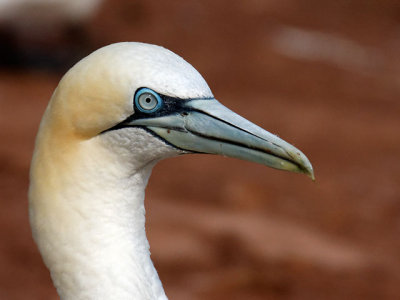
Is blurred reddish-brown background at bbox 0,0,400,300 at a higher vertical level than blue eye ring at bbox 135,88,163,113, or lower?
higher

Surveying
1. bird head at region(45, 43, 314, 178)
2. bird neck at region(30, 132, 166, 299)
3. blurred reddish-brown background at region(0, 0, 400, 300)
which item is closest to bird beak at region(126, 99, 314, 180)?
bird head at region(45, 43, 314, 178)

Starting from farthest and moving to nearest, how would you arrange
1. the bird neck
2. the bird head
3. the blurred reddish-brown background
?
the blurred reddish-brown background, the bird neck, the bird head

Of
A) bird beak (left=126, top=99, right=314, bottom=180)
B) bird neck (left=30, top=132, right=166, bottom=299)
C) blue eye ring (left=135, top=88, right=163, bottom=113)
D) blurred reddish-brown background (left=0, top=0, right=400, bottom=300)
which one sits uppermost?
blurred reddish-brown background (left=0, top=0, right=400, bottom=300)

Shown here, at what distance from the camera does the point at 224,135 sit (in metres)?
2.87

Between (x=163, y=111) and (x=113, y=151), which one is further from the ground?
(x=163, y=111)

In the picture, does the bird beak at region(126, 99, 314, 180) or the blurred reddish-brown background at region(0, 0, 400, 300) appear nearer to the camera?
the bird beak at region(126, 99, 314, 180)

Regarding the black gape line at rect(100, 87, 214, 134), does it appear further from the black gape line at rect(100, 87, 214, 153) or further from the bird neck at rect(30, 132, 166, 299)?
the bird neck at rect(30, 132, 166, 299)

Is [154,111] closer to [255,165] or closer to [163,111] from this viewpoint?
[163,111]

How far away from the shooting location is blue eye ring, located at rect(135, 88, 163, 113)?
280 centimetres

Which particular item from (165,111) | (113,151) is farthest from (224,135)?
(113,151)

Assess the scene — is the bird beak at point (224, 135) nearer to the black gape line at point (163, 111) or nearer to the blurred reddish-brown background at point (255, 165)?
the black gape line at point (163, 111)

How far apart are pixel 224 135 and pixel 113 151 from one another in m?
0.44

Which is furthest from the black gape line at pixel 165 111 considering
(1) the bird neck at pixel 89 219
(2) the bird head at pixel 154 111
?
(1) the bird neck at pixel 89 219

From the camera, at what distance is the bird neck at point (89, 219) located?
292cm
